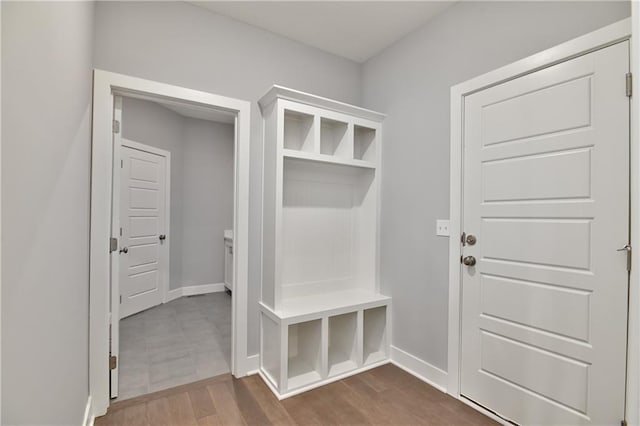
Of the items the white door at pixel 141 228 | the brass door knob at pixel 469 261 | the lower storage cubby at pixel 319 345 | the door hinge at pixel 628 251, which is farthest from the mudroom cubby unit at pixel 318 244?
the white door at pixel 141 228

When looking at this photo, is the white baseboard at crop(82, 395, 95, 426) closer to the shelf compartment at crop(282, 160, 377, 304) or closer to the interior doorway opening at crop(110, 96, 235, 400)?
the interior doorway opening at crop(110, 96, 235, 400)

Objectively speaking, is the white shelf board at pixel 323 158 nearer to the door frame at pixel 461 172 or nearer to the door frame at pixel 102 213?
the door frame at pixel 461 172

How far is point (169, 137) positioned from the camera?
173 inches

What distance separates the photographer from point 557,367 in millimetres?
1626

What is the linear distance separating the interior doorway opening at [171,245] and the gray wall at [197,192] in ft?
0.05

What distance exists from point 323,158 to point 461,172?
1052 millimetres

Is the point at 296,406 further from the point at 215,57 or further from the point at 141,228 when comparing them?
the point at 141,228

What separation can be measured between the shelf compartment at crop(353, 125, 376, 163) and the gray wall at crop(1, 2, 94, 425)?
2110mm

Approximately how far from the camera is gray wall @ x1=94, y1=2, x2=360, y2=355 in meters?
1.95

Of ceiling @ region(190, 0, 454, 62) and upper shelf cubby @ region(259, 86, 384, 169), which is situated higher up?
ceiling @ region(190, 0, 454, 62)

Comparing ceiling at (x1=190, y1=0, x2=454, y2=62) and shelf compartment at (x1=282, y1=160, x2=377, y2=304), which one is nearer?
ceiling at (x1=190, y1=0, x2=454, y2=62)

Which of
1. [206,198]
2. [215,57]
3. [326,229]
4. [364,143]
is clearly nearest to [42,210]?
[215,57]

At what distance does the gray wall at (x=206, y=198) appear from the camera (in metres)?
4.73

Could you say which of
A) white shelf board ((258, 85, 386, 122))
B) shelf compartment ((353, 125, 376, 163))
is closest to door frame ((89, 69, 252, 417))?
white shelf board ((258, 85, 386, 122))
